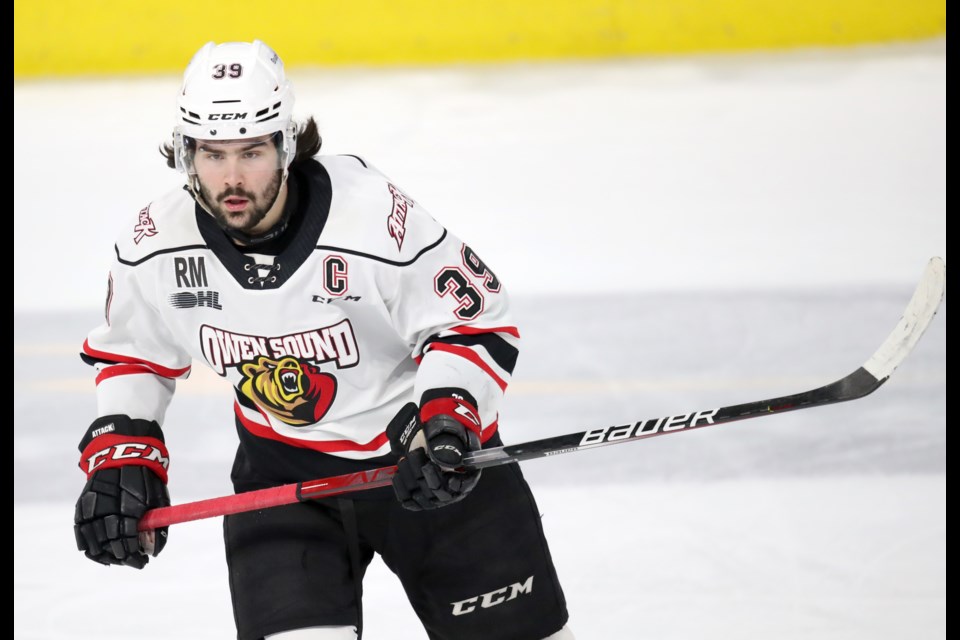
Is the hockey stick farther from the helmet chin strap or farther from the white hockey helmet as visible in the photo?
the white hockey helmet

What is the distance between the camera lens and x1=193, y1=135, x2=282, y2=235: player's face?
223 centimetres

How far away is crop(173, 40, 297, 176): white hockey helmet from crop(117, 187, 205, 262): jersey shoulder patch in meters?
0.09

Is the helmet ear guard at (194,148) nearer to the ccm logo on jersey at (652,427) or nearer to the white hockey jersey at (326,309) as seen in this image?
the white hockey jersey at (326,309)

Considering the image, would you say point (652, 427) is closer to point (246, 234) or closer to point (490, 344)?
point (490, 344)

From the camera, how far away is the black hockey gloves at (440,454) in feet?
7.34

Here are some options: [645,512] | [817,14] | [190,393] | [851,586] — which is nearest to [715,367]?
[645,512]

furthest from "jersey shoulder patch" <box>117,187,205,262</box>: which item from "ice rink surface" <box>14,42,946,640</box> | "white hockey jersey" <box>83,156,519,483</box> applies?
"ice rink surface" <box>14,42,946,640</box>

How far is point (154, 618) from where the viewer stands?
10.9 ft

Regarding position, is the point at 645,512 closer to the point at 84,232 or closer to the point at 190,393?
the point at 190,393

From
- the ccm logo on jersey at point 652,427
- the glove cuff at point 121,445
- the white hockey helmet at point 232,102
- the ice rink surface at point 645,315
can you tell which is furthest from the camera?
the ice rink surface at point 645,315

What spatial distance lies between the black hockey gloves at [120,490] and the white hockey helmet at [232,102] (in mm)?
525

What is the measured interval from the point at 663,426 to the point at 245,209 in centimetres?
81

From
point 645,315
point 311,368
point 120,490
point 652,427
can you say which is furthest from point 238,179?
point 645,315

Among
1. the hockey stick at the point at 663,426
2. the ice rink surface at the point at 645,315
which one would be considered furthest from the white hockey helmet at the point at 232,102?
the ice rink surface at the point at 645,315
